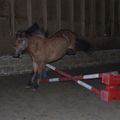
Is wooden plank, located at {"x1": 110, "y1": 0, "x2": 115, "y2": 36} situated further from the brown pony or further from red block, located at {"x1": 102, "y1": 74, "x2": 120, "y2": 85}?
red block, located at {"x1": 102, "y1": 74, "x2": 120, "y2": 85}

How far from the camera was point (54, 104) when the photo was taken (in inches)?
260

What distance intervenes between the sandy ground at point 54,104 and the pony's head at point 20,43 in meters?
0.89

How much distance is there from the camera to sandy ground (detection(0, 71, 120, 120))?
5.78 m

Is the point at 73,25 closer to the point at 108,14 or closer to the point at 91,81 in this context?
the point at 108,14

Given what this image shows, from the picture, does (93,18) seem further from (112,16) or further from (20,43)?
(20,43)

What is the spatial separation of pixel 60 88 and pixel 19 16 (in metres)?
3.14

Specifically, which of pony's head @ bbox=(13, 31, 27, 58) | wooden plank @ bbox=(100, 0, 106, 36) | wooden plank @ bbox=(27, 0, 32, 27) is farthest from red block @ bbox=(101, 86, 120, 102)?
wooden plank @ bbox=(100, 0, 106, 36)

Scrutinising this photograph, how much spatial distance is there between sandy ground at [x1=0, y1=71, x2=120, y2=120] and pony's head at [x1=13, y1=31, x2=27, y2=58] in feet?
2.91

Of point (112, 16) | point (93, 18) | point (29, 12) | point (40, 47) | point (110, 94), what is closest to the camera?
point (110, 94)

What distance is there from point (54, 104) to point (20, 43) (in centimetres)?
157

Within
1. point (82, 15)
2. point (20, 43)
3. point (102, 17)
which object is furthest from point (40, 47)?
point (102, 17)

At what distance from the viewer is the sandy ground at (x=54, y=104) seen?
5.78 meters

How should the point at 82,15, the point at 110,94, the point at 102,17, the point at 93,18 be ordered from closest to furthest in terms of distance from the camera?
the point at 110,94
the point at 82,15
the point at 93,18
the point at 102,17

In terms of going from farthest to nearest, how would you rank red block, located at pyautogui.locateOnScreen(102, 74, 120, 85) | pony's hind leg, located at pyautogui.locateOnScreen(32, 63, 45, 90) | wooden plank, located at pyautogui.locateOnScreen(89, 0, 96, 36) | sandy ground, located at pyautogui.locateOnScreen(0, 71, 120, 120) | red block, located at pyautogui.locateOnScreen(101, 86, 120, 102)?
wooden plank, located at pyautogui.locateOnScreen(89, 0, 96, 36), pony's hind leg, located at pyautogui.locateOnScreen(32, 63, 45, 90), red block, located at pyautogui.locateOnScreen(101, 86, 120, 102), red block, located at pyautogui.locateOnScreen(102, 74, 120, 85), sandy ground, located at pyautogui.locateOnScreen(0, 71, 120, 120)
